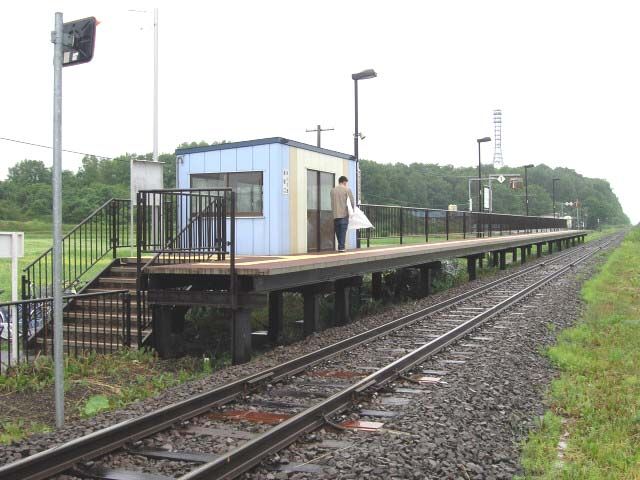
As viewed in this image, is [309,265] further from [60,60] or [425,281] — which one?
[425,281]

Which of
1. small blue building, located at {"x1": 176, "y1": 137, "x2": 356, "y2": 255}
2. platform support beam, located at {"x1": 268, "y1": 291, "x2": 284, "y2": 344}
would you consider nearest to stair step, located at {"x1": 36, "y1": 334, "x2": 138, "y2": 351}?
platform support beam, located at {"x1": 268, "y1": 291, "x2": 284, "y2": 344}

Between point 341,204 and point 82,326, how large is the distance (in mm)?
5936

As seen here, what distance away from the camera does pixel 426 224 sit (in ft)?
70.6

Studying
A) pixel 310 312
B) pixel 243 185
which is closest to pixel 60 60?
pixel 310 312

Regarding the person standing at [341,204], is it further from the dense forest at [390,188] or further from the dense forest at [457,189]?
the dense forest at [457,189]

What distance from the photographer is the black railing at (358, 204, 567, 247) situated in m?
18.4

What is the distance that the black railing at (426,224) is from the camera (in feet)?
60.2

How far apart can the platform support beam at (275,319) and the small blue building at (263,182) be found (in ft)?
3.97

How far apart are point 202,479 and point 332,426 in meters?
1.68

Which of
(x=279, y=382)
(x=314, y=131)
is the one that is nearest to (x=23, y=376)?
(x=279, y=382)

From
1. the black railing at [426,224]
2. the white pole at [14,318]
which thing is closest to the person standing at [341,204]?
the black railing at [426,224]

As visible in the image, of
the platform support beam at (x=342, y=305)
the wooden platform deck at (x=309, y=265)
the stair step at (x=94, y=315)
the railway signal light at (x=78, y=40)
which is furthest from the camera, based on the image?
the platform support beam at (x=342, y=305)

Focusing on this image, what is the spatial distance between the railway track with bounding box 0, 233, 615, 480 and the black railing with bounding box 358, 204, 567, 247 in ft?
27.3

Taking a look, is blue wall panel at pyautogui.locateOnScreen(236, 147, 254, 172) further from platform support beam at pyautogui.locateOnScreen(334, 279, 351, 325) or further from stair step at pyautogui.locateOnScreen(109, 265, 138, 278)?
platform support beam at pyautogui.locateOnScreen(334, 279, 351, 325)
